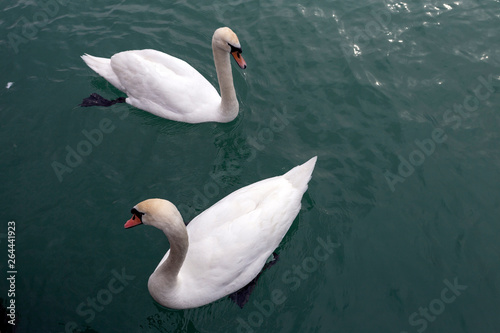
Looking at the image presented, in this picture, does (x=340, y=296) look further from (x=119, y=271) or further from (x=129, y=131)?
(x=129, y=131)

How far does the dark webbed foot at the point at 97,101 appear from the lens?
7.92 m

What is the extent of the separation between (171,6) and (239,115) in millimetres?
3144

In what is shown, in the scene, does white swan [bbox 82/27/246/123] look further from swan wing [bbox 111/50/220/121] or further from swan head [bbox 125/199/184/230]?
swan head [bbox 125/199/184/230]

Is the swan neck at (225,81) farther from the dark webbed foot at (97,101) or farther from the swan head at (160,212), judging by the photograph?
the swan head at (160,212)

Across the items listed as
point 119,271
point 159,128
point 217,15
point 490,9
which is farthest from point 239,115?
point 490,9

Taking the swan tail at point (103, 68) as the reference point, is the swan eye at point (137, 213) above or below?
above

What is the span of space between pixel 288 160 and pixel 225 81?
1.56 metres

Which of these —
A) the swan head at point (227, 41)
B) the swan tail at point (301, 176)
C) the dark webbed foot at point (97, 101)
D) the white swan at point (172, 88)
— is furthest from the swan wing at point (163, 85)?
the swan tail at point (301, 176)

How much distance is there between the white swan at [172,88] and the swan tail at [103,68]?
133mm

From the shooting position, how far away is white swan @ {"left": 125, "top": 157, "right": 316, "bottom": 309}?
5.54 metres

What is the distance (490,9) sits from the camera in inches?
373

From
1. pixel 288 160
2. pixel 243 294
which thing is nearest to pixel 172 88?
pixel 288 160

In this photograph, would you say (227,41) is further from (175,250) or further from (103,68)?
(175,250)

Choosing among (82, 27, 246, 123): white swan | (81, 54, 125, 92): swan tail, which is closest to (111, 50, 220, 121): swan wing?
(82, 27, 246, 123): white swan
